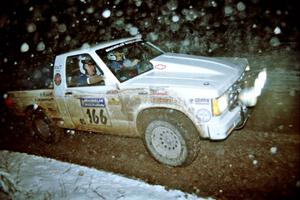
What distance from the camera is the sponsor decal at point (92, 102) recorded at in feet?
16.7

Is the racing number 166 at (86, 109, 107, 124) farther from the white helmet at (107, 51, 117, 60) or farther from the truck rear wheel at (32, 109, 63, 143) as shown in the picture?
the truck rear wheel at (32, 109, 63, 143)

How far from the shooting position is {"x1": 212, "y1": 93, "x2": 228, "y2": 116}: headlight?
404cm

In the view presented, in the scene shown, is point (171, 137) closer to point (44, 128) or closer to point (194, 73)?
point (194, 73)

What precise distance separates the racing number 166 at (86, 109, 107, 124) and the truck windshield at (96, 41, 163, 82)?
749mm

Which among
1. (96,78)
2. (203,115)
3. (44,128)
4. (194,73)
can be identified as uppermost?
(96,78)

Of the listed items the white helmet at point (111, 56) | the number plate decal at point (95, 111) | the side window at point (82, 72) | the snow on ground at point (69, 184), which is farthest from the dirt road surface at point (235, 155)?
the white helmet at point (111, 56)

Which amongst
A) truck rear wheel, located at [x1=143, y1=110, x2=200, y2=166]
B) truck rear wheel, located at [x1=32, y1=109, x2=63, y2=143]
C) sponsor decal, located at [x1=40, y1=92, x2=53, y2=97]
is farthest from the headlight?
truck rear wheel, located at [x1=32, y1=109, x2=63, y2=143]

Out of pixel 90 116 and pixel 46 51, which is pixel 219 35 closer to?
pixel 90 116

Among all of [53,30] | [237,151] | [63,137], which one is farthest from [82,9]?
[237,151]

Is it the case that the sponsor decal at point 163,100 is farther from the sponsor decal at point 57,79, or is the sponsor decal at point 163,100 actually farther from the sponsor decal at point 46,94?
the sponsor decal at point 46,94

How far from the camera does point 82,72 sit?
5.82 m

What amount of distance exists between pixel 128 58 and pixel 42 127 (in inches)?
102

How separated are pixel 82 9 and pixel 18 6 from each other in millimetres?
3132

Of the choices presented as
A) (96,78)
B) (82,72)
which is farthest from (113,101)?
(82,72)
